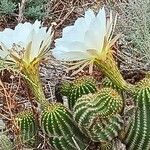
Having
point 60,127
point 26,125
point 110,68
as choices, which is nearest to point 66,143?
point 60,127

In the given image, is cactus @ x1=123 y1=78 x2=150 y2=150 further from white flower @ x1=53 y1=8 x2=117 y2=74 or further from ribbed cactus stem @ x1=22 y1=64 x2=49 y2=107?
ribbed cactus stem @ x1=22 y1=64 x2=49 y2=107

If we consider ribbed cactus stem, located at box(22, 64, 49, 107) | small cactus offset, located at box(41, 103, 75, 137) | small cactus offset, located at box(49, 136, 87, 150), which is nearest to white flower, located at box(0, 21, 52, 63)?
ribbed cactus stem, located at box(22, 64, 49, 107)

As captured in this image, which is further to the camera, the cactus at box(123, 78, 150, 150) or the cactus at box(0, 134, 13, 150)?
the cactus at box(0, 134, 13, 150)

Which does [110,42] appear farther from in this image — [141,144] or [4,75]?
[4,75]

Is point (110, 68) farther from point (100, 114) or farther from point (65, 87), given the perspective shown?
point (65, 87)

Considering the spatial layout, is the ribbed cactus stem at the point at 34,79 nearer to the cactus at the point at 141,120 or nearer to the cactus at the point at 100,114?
the cactus at the point at 100,114

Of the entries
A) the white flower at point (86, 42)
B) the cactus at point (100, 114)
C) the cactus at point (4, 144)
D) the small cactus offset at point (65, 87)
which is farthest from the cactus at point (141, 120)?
the cactus at point (4, 144)
